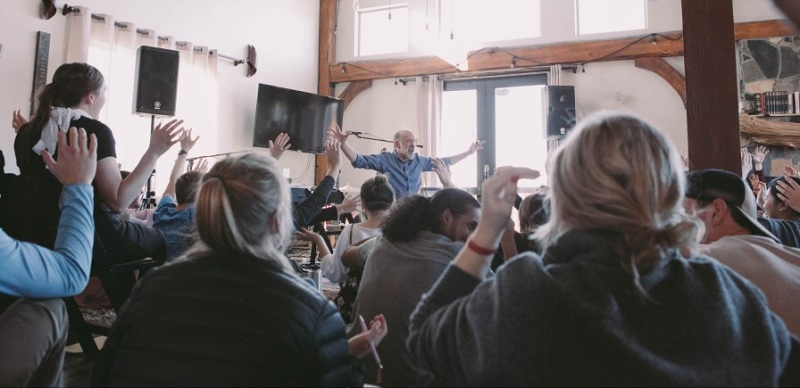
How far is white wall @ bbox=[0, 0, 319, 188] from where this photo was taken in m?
4.07

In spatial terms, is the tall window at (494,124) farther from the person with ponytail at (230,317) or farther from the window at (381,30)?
the person with ponytail at (230,317)

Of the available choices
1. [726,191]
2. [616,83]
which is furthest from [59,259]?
[616,83]

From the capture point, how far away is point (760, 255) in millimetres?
Result: 1270

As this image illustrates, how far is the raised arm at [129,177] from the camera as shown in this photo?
189 cm

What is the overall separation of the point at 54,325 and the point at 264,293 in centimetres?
64

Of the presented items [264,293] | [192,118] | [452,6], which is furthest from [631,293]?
[452,6]

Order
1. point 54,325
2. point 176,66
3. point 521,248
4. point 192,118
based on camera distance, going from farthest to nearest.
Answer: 1. point 192,118
2. point 176,66
3. point 521,248
4. point 54,325

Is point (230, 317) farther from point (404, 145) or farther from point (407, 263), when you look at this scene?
point (404, 145)

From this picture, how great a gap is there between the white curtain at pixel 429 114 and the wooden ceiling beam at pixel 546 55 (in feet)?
0.55

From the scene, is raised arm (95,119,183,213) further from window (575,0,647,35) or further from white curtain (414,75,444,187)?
window (575,0,647,35)

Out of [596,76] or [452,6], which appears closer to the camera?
[596,76]

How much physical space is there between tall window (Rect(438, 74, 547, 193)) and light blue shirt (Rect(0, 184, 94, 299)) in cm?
591

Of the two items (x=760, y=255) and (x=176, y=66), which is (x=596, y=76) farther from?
(x=760, y=255)

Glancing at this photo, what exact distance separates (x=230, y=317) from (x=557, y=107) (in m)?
5.99
